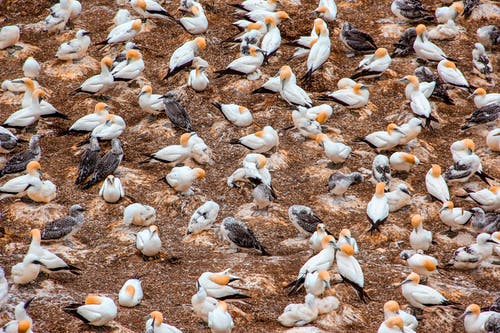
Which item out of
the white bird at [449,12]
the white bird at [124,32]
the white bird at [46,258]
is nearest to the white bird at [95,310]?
the white bird at [46,258]

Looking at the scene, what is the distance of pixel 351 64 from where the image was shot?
757 inches

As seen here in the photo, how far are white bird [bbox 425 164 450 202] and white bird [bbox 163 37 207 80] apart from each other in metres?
5.83

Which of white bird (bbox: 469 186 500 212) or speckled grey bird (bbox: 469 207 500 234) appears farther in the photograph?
white bird (bbox: 469 186 500 212)

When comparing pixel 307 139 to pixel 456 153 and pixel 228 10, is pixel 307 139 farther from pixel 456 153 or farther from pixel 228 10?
pixel 228 10

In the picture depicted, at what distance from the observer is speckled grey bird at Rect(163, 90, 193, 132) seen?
16391mm

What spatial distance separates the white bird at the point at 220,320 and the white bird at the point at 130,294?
1.19 metres

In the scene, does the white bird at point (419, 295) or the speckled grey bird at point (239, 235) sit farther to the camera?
the speckled grey bird at point (239, 235)

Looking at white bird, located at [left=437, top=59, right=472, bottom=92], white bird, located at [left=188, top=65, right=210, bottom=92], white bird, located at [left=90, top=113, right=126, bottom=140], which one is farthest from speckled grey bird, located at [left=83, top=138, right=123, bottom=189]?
white bird, located at [left=437, top=59, right=472, bottom=92]

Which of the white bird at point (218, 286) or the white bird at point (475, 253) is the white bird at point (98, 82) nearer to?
the white bird at point (218, 286)

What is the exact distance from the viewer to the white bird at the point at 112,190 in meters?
14.2

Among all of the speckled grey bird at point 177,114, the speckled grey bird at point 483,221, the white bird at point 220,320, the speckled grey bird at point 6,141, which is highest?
the white bird at point 220,320

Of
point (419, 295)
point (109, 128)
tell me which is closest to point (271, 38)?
point (109, 128)

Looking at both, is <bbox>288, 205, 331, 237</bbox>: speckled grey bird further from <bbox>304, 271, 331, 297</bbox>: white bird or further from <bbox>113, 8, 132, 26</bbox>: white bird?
<bbox>113, 8, 132, 26</bbox>: white bird

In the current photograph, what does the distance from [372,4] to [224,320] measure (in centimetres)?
1284
